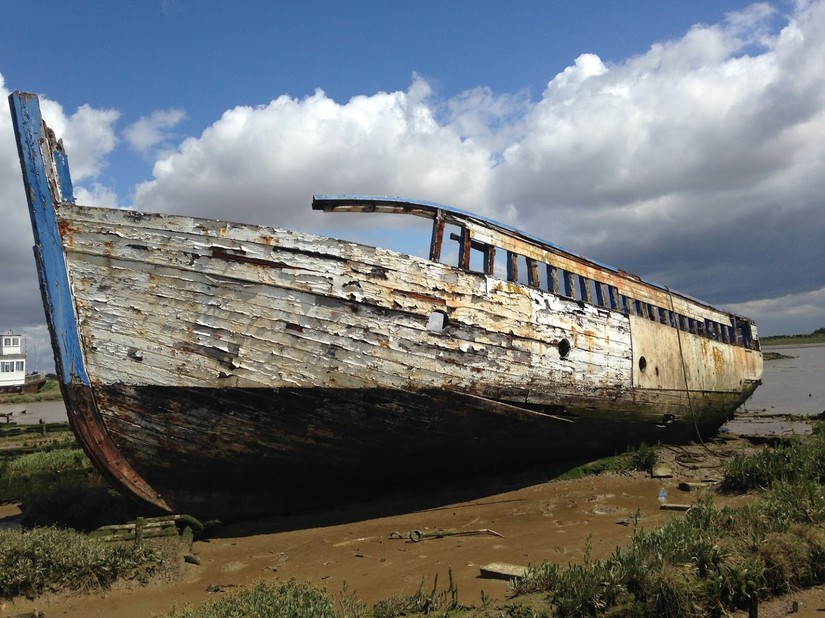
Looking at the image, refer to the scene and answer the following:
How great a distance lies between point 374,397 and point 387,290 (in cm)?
122

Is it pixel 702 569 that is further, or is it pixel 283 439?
pixel 283 439

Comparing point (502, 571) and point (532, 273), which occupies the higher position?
point (532, 273)

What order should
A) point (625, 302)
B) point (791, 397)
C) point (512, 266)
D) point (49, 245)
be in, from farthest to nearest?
point (791, 397), point (625, 302), point (512, 266), point (49, 245)

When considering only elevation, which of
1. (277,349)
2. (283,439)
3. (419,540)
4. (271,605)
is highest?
(277,349)

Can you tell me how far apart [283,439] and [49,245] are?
125 inches

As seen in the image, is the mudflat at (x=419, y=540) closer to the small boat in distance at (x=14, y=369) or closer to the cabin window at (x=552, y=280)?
the cabin window at (x=552, y=280)

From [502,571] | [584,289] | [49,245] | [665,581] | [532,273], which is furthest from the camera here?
[584,289]

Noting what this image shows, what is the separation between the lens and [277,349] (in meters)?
6.12

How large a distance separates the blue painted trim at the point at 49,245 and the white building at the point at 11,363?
5646cm

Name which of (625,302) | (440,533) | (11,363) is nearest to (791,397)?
(625,302)

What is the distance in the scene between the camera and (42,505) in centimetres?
723

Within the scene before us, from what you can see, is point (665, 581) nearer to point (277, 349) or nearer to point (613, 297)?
point (277, 349)

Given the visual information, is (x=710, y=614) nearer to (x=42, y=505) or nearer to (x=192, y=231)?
(x=192, y=231)

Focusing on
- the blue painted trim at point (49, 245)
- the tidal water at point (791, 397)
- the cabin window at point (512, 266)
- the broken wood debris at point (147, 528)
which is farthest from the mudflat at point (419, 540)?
the tidal water at point (791, 397)
